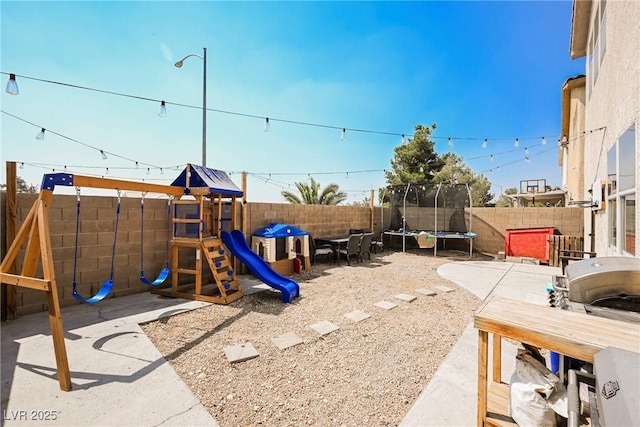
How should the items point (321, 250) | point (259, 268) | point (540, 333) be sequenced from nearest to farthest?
1. point (540, 333)
2. point (259, 268)
3. point (321, 250)

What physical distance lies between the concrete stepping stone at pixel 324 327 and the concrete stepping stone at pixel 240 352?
0.81 meters

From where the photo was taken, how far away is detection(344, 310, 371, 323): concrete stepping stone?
11.7ft

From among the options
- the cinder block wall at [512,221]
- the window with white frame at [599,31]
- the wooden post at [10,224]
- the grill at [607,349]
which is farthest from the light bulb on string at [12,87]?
the cinder block wall at [512,221]

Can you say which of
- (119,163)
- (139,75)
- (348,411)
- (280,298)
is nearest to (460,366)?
(348,411)

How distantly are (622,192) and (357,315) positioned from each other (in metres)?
3.46

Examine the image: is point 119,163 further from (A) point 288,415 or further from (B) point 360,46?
(A) point 288,415

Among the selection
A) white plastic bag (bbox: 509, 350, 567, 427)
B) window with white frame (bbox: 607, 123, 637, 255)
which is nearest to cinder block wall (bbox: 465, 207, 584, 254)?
window with white frame (bbox: 607, 123, 637, 255)

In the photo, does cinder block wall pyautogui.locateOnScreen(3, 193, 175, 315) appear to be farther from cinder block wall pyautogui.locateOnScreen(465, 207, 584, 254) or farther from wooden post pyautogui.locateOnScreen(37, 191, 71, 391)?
cinder block wall pyautogui.locateOnScreen(465, 207, 584, 254)

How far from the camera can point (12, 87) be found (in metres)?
3.92

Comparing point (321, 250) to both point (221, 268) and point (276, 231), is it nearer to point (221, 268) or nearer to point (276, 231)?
point (276, 231)

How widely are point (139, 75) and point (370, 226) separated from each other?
26.5 feet

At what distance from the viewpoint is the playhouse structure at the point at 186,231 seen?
8.36 feet

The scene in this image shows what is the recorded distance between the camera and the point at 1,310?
3.15 metres

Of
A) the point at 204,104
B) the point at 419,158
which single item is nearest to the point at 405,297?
the point at 204,104
